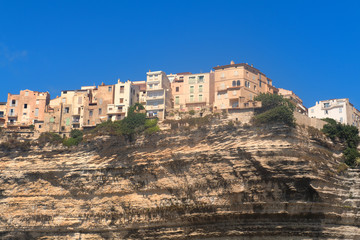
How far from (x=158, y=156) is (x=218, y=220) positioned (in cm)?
710

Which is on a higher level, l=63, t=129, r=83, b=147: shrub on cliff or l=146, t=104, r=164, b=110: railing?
l=146, t=104, r=164, b=110: railing

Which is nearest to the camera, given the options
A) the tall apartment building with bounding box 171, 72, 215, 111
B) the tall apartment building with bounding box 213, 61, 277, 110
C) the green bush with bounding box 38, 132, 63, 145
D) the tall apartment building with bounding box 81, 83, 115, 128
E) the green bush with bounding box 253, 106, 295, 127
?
the green bush with bounding box 253, 106, 295, 127

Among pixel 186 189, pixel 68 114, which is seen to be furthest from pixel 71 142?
pixel 186 189

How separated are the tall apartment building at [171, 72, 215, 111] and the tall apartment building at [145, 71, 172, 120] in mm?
950

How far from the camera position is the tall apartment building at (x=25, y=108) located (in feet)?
172

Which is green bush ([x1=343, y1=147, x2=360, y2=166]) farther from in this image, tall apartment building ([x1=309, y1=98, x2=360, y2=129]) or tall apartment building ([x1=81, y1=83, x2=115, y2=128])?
tall apartment building ([x1=81, y1=83, x2=115, y2=128])

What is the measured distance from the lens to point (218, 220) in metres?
37.8

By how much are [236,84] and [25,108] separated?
21243mm

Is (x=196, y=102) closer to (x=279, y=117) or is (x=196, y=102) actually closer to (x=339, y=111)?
(x=279, y=117)

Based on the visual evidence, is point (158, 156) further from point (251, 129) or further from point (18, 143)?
point (18, 143)

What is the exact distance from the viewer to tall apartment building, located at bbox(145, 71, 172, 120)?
48.1m

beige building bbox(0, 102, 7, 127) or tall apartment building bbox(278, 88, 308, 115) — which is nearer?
tall apartment building bbox(278, 88, 308, 115)

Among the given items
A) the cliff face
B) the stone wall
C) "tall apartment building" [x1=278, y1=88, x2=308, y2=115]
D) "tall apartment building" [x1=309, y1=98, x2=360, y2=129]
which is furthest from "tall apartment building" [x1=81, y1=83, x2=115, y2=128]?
"tall apartment building" [x1=309, y1=98, x2=360, y2=129]

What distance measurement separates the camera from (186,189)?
129 feet
